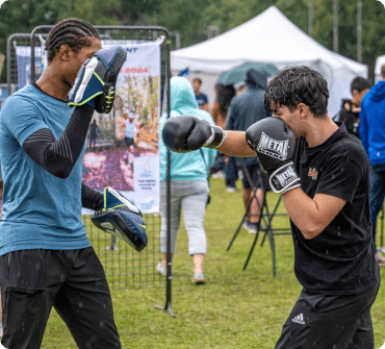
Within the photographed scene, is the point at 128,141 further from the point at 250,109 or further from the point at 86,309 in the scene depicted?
the point at 250,109

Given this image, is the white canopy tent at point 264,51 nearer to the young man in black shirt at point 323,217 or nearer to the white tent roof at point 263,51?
the white tent roof at point 263,51

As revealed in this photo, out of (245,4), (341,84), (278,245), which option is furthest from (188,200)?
(245,4)

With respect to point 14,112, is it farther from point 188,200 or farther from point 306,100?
point 188,200

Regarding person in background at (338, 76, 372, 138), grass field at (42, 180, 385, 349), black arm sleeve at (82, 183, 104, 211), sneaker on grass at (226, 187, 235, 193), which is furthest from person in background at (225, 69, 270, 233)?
black arm sleeve at (82, 183, 104, 211)

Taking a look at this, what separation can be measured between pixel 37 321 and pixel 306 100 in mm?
1477

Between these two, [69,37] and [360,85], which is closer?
[69,37]

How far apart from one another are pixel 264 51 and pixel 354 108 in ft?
17.6

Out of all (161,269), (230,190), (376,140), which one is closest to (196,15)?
(230,190)

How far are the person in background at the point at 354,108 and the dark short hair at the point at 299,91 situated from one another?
15.4ft

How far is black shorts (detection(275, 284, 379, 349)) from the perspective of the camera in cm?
226

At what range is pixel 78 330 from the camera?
2523 millimetres

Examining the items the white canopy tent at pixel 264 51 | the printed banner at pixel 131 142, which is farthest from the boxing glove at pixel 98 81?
the white canopy tent at pixel 264 51

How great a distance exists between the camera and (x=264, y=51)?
464 inches

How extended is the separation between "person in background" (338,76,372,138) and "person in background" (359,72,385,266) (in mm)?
913
